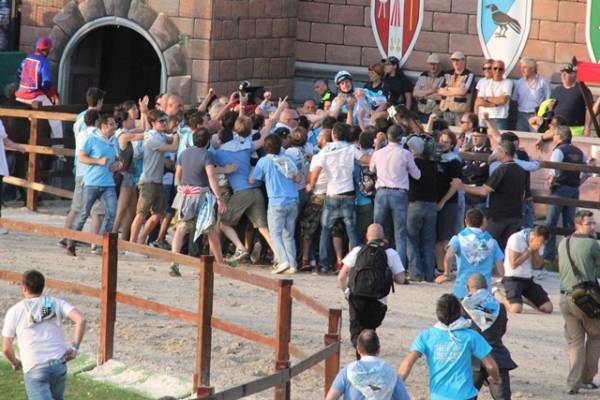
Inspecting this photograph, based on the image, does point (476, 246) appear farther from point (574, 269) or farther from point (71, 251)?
point (71, 251)

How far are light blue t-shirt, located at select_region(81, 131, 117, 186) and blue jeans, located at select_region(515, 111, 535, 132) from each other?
7062 mm

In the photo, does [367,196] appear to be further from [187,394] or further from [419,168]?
[187,394]

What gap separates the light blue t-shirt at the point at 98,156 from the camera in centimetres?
1738

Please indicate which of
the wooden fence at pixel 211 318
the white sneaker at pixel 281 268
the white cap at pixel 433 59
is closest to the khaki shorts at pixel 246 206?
the white sneaker at pixel 281 268

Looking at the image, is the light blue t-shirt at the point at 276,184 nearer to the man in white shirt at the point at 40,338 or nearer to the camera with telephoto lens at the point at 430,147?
the camera with telephoto lens at the point at 430,147

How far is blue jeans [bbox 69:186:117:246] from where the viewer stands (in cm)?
1762

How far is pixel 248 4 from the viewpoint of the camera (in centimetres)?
2411

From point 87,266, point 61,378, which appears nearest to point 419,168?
point 87,266

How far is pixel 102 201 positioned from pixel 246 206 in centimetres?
157

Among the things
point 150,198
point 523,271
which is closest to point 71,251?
point 150,198

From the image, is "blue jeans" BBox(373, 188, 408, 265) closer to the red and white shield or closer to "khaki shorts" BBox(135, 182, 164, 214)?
"khaki shorts" BBox(135, 182, 164, 214)

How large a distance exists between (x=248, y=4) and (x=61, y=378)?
43.9 feet

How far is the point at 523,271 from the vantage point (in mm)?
15992

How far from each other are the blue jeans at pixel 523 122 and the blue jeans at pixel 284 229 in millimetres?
5871
